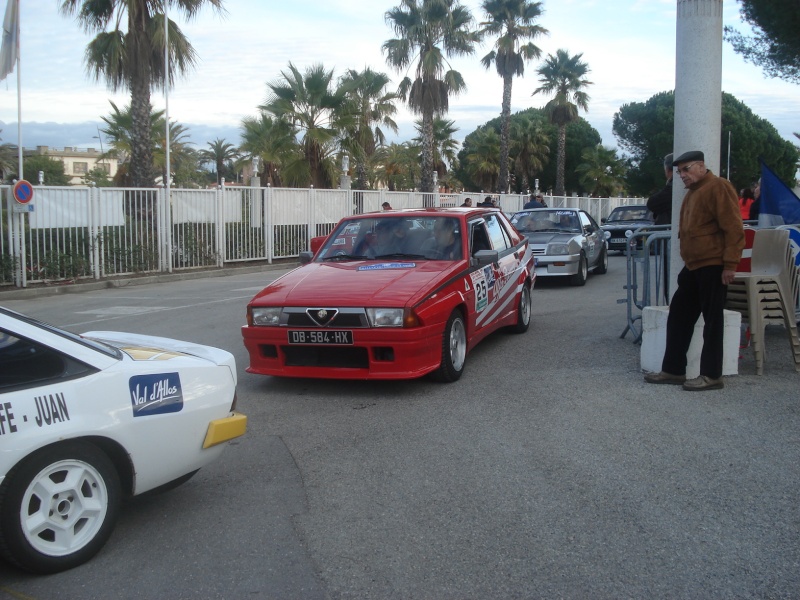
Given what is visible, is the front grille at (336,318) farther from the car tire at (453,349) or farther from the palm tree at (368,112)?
the palm tree at (368,112)

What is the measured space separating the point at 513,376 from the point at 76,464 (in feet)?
14.9

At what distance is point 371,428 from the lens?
18.9 feet

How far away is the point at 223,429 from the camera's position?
13.7 ft

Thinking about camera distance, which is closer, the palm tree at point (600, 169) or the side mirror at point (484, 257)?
the side mirror at point (484, 257)

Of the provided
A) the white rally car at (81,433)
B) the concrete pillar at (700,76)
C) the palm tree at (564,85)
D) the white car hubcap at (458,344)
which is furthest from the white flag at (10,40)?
the palm tree at (564,85)

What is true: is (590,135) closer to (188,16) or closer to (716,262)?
(188,16)

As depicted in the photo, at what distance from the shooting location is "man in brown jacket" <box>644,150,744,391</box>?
6.10 m

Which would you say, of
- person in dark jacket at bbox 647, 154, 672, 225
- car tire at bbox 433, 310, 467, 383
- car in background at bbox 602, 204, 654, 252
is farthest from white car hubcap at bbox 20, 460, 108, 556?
car in background at bbox 602, 204, 654, 252

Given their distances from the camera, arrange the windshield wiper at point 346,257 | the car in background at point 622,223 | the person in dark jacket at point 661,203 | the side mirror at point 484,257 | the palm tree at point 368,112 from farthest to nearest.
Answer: the palm tree at point 368,112, the car in background at point 622,223, the person in dark jacket at point 661,203, the windshield wiper at point 346,257, the side mirror at point 484,257

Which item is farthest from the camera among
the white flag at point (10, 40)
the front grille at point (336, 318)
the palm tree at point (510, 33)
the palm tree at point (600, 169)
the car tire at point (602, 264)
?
the palm tree at point (600, 169)

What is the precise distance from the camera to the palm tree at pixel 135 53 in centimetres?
2120

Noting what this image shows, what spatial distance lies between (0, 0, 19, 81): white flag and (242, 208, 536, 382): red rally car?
1467cm

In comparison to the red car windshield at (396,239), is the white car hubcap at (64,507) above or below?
below

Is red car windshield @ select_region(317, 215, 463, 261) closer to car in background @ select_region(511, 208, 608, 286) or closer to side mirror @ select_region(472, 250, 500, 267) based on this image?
side mirror @ select_region(472, 250, 500, 267)
